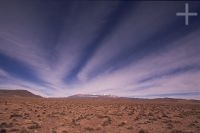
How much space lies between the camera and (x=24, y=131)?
12.0m

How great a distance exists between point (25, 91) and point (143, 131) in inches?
5468

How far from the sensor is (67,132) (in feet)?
40.8

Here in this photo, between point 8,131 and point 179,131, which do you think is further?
Result: point 179,131

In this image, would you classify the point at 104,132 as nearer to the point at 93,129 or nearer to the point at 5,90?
the point at 93,129

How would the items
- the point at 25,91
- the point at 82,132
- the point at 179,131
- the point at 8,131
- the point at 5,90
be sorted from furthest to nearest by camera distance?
the point at 25,91, the point at 5,90, the point at 179,131, the point at 82,132, the point at 8,131

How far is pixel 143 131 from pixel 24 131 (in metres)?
7.18

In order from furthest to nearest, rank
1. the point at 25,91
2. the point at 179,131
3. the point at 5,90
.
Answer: the point at 25,91, the point at 5,90, the point at 179,131

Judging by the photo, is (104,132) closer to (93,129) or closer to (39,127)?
(93,129)

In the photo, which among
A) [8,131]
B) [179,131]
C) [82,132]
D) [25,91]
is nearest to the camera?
[8,131]

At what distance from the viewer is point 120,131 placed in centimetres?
1358

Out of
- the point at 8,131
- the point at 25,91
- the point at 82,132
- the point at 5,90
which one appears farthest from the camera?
the point at 25,91

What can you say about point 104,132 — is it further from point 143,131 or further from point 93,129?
point 143,131

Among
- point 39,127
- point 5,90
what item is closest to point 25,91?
point 5,90

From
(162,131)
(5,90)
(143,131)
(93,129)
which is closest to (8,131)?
(93,129)
